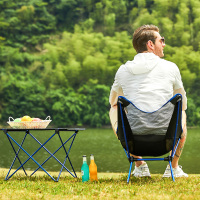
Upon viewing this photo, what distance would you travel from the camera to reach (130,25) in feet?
95.1

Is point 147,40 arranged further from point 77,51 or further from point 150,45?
point 77,51

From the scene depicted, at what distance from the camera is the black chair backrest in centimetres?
223

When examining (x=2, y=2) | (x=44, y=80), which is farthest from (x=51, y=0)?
(x=44, y=80)

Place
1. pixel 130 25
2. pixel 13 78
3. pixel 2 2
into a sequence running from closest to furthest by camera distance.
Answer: pixel 13 78, pixel 2 2, pixel 130 25

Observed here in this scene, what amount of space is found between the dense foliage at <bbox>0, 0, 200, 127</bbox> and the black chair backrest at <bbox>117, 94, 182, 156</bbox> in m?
18.7

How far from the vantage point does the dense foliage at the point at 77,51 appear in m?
Result: 21.7

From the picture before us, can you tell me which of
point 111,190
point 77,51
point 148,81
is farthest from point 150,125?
point 77,51

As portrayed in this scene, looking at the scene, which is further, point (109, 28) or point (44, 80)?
point (109, 28)

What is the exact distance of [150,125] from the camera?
223cm

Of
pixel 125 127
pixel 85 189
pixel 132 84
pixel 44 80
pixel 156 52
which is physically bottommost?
pixel 44 80

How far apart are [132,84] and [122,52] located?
2368cm

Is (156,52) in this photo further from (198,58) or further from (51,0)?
(51,0)

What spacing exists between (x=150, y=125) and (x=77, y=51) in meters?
23.1

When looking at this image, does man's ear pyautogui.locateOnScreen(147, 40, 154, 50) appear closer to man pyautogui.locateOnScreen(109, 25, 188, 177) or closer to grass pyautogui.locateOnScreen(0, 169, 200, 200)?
man pyautogui.locateOnScreen(109, 25, 188, 177)
